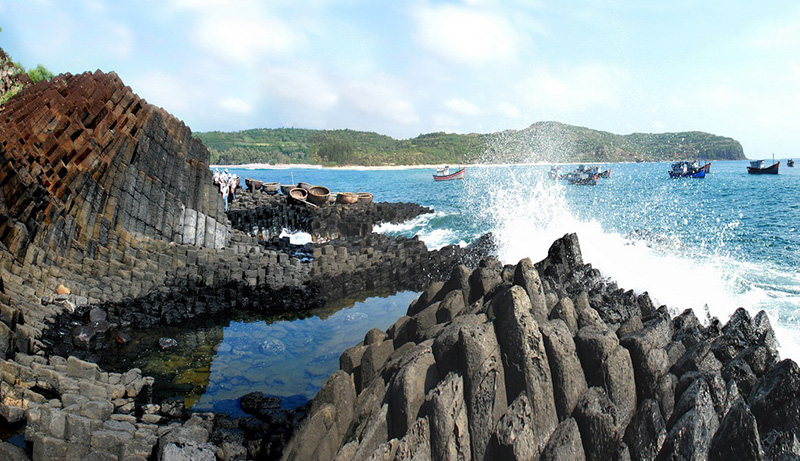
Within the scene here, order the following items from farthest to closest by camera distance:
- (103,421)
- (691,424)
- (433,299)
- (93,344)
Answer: (93,344) < (433,299) < (103,421) < (691,424)

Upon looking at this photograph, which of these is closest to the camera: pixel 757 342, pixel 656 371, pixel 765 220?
pixel 656 371

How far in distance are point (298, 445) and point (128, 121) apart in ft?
52.4

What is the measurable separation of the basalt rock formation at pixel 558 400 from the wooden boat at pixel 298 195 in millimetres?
24742

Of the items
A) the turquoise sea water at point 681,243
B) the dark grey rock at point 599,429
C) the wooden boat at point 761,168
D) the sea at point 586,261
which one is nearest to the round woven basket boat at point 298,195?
the sea at point 586,261

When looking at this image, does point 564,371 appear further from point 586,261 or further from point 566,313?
point 586,261

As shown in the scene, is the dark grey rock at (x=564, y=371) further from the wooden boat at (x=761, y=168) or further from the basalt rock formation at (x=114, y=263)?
the wooden boat at (x=761, y=168)

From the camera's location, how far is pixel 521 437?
3986 millimetres

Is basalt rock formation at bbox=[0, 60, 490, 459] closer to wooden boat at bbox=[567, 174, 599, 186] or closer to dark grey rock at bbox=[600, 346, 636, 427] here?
dark grey rock at bbox=[600, 346, 636, 427]

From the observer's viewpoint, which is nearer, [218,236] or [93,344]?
[93,344]

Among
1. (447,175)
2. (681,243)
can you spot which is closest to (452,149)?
(447,175)

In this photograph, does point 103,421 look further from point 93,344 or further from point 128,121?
point 128,121

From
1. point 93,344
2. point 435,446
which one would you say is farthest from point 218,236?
point 435,446

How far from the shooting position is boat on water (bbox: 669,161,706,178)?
63909mm

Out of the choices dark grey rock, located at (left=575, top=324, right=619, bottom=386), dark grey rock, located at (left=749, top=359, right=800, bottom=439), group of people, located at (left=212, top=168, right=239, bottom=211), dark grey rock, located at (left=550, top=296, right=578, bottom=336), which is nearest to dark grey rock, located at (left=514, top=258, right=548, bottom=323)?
dark grey rock, located at (left=550, top=296, right=578, bottom=336)
